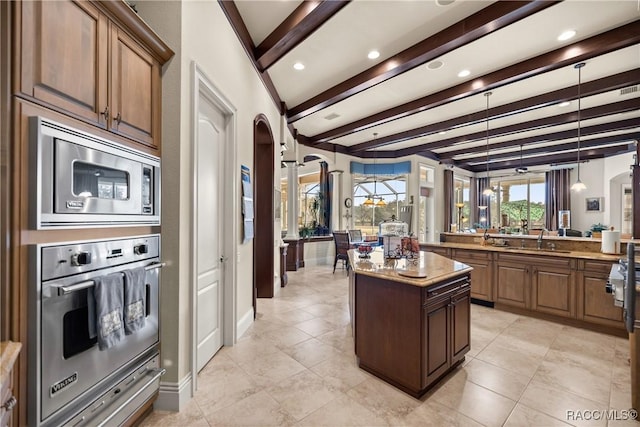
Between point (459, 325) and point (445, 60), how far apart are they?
3312 millimetres

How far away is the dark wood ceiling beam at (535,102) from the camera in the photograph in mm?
4031

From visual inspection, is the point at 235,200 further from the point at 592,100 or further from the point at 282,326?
the point at 592,100

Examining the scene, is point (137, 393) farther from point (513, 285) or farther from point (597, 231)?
point (597, 231)

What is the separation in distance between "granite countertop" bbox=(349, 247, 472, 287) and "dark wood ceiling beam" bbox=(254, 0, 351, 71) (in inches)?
94.9

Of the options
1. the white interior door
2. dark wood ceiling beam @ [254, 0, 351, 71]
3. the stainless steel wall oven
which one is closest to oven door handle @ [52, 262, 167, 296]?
the stainless steel wall oven

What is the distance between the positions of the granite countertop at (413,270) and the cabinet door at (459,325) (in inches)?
9.4

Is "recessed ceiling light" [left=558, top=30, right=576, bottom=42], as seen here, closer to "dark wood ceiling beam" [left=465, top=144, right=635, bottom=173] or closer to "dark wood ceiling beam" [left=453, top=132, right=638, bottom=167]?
"dark wood ceiling beam" [left=453, top=132, right=638, bottom=167]

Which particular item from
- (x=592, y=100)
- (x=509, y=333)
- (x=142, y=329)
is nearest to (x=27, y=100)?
(x=142, y=329)

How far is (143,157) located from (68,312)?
3.10ft

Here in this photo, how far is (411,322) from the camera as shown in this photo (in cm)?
217

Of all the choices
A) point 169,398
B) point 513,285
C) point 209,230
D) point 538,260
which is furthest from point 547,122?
point 169,398

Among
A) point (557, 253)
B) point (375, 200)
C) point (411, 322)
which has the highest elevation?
point (375, 200)

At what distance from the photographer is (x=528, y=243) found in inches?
174

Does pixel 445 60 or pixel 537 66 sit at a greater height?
pixel 445 60
